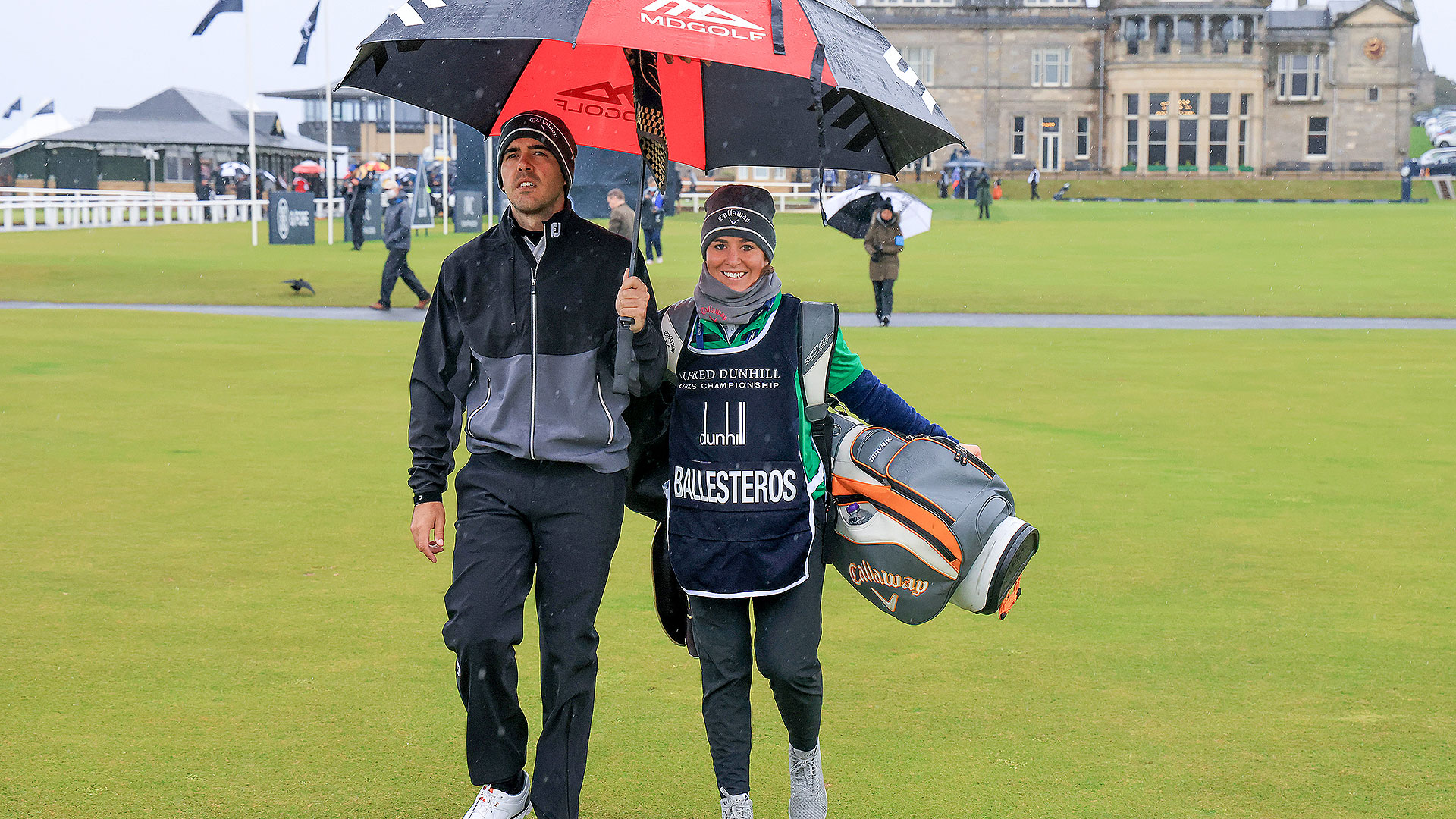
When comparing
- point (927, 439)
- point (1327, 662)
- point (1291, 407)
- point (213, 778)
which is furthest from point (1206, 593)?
point (1291, 407)

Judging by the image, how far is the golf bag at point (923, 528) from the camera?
14.0 ft

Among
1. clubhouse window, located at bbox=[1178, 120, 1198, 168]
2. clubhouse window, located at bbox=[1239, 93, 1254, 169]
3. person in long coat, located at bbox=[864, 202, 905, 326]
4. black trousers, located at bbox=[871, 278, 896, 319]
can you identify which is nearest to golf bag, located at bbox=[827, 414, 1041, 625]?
person in long coat, located at bbox=[864, 202, 905, 326]

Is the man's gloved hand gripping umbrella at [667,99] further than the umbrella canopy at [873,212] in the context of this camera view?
No

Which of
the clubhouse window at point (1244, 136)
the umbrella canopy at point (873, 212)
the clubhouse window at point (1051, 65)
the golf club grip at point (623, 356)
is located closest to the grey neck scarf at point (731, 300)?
the golf club grip at point (623, 356)

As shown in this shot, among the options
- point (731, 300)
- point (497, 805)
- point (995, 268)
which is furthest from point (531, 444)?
point (995, 268)

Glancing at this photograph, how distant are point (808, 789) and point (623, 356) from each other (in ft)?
4.33

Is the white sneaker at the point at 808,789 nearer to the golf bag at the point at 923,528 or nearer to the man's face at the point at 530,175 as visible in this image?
the golf bag at the point at 923,528

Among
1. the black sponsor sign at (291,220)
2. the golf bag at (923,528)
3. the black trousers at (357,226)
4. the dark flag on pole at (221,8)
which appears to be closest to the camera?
the golf bag at (923,528)

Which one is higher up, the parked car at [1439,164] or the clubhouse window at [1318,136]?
the clubhouse window at [1318,136]

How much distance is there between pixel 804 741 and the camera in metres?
4.23

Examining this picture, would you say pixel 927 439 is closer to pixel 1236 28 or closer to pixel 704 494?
pixel 704 494

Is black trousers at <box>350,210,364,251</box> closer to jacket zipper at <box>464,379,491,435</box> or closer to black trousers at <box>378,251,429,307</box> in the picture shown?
black trousers at <box>378,251,429,307</box>

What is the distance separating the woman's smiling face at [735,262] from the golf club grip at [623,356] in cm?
34

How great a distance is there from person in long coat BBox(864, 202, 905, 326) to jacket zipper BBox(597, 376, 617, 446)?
1712 centimetres
